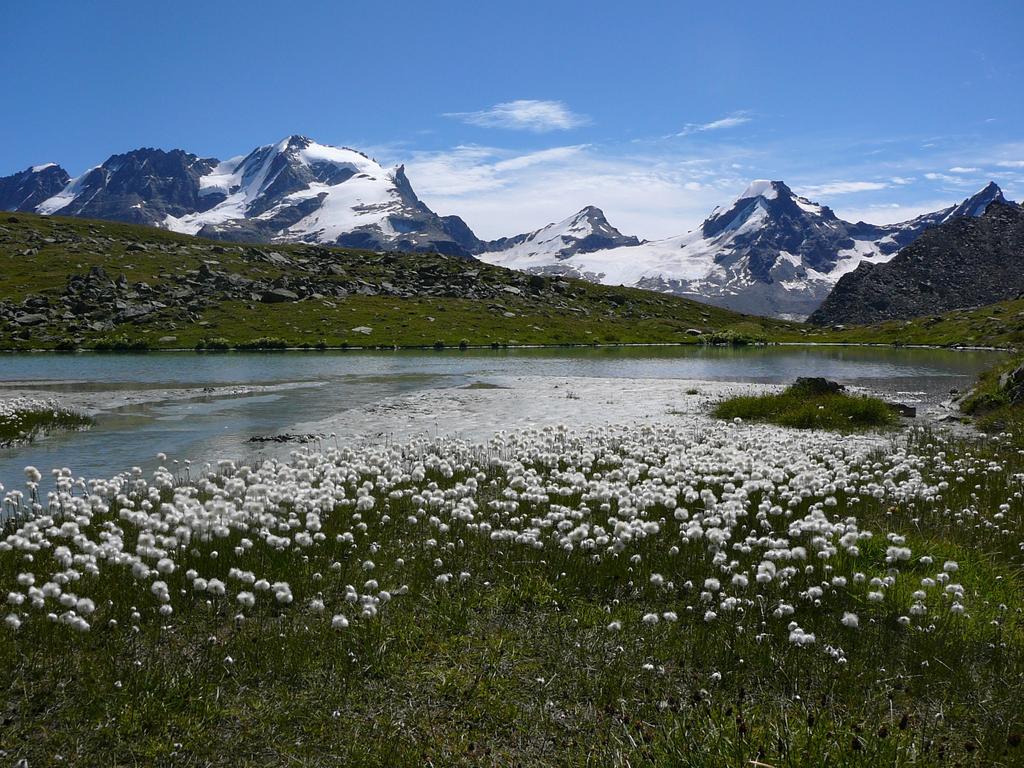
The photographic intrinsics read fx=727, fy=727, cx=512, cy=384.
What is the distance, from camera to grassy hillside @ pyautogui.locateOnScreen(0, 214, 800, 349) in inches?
3674

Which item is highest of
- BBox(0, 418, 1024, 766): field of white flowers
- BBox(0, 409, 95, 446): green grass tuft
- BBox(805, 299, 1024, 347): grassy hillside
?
BBox(805, 299, 1024, 347): grassy hillside

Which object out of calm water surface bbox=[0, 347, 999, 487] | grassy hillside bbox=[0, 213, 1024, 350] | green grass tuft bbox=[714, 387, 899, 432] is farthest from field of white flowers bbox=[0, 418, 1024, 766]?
grassy hillside bbox=[0, 213, 1024, 350]

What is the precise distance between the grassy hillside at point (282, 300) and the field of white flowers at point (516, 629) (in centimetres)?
8084

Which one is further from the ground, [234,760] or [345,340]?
[345,340]

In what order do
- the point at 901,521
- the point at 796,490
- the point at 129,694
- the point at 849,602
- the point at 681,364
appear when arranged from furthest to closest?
the point at 681,364, the point at 796,490, the point at 901,521, the point at 849,602, the point at 129,694

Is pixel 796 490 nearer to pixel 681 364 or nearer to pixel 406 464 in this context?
pixel 406 464

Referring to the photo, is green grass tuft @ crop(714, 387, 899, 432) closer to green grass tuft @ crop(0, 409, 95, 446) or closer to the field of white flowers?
the field of white flowers

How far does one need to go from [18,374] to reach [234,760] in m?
57.7

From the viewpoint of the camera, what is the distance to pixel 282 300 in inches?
4471

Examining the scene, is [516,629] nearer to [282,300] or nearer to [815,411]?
[815,411]

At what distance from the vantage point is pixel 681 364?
72562 mm

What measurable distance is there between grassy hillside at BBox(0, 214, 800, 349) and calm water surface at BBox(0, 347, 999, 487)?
1583cm

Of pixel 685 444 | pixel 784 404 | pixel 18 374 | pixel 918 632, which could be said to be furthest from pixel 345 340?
pixel 918 632

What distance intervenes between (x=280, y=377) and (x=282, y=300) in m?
65.8
